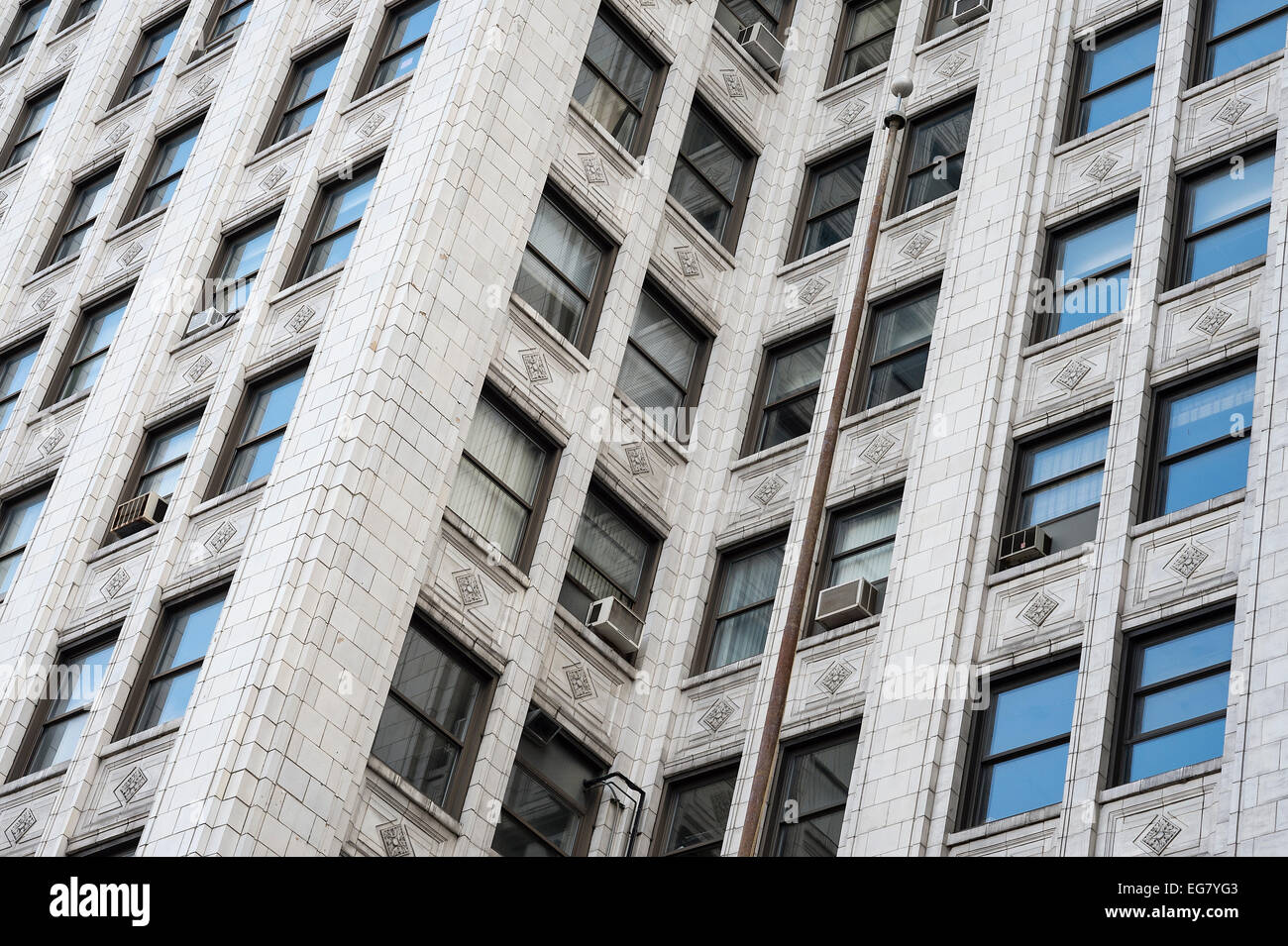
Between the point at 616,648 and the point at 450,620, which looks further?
the point at 616,648

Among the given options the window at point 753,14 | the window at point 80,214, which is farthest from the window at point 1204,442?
the window at point 80,214

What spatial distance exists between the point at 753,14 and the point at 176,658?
16.5 metres

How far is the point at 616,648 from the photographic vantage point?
27938 millimetres

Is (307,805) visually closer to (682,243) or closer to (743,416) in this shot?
(743,416)

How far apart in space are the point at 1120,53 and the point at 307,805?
16448 mm

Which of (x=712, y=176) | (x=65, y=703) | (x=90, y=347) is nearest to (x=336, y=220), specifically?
(x=90, y=347)

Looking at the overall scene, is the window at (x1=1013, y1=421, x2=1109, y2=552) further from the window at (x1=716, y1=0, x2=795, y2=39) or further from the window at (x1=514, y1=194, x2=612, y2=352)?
the window at (x1=716, y1=0, x2=795, y2=39)

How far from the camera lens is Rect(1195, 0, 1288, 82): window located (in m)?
27.7

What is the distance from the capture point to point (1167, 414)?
82.2 ft

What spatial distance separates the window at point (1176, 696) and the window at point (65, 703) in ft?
44.2

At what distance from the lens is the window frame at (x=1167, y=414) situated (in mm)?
24156

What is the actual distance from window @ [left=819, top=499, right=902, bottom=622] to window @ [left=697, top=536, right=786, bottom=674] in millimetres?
826

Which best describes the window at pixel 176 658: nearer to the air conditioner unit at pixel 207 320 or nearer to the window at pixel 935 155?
the air conditioner unit at pixel 207 320
